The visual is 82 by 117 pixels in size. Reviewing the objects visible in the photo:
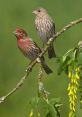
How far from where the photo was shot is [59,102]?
3.64 metres

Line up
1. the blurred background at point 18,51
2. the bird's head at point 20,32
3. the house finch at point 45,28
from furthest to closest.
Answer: the blurred background at point 18,51, the house finch at point 45,28, the bird's head at point 20,32

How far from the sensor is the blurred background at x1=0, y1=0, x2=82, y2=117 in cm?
1154

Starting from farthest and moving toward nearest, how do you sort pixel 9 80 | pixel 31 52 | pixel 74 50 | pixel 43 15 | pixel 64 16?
pixel 64 16 < pixel 9 80 < pixel 43 15 < pixel 31 52 < pixel 74 50

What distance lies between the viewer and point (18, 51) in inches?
509

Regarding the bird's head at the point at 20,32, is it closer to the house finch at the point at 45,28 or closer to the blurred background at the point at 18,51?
the house finch at the point at 45,28

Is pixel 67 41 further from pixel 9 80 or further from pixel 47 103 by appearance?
pixel 47 103

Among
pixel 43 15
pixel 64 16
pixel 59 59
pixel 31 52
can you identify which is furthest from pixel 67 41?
pixel 59 59

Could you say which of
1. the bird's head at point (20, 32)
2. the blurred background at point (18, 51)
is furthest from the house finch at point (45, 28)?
the bird's head at point (20, 32)

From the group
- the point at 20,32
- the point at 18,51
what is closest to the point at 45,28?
the point at 20,32

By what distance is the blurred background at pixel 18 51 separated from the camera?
11545mm

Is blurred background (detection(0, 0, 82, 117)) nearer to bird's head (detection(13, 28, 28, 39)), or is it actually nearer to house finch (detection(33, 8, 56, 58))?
house finch (detection(33, 8, 56, 58))

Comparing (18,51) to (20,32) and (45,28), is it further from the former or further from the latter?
(20,32)

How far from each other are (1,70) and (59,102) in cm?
874

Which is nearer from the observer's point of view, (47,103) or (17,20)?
(47,103)
